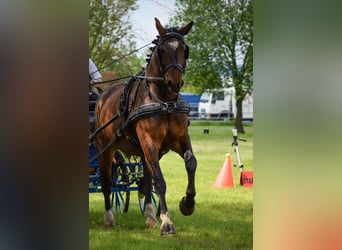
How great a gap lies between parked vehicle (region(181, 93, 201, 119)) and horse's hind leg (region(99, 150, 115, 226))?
25.0 inches

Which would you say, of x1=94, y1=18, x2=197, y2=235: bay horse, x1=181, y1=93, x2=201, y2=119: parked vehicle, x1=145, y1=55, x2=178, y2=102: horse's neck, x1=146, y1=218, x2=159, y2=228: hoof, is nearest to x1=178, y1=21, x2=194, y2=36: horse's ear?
x1=94, y1=18, x2=197, y2=235: bay horse

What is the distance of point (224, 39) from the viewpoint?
3908 mm

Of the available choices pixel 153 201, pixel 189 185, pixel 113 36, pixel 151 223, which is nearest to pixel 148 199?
pixel 153 201

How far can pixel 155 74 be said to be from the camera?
3.81 meters

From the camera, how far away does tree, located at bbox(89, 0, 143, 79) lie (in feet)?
12.7

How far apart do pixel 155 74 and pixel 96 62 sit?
42 centimetres

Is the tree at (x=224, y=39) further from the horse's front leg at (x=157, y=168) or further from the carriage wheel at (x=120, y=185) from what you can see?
the carriage wheel at (x=120, y=185)

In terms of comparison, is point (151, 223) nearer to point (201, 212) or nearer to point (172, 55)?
point (201, 212)

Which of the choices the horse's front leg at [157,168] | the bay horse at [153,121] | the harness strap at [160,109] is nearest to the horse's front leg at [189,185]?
the bay horse at [153,121]

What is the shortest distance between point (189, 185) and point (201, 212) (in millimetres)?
207
